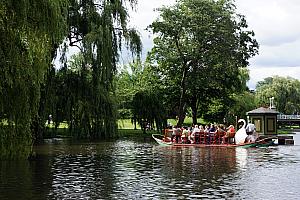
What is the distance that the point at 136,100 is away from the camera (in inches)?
1875

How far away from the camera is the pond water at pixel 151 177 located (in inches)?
547

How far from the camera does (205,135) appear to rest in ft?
116

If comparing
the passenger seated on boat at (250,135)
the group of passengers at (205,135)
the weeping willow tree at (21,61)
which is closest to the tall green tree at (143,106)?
the group of passengers at (205,135)

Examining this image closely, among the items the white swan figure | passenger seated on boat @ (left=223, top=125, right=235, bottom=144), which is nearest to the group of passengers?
passenger seated on boat @ (left=223, top=125, right=235, bottom=144)

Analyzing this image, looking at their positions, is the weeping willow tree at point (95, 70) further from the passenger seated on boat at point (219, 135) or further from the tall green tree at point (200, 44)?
the tall green tree at point (200, 44)

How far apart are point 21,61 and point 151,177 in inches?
229

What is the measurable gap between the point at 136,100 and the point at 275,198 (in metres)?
34.8

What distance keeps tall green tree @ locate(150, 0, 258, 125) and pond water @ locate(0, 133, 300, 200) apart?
1066 inches

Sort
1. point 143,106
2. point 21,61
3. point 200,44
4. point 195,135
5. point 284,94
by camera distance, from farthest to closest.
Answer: point 284,94 < point 200,44 < point 143,106 < point 195,135 < point 21,61

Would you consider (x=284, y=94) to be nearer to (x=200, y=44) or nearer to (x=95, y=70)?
(x=200, y=44)

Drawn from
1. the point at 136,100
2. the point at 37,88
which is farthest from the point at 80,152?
the point at 136,100

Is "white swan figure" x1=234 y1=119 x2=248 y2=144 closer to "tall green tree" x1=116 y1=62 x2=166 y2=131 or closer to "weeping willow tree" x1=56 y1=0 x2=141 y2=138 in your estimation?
"weeping willow tree" x1=56 y1=0 x2=141 y2=138

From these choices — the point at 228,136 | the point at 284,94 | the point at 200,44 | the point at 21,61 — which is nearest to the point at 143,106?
the point at 200,44

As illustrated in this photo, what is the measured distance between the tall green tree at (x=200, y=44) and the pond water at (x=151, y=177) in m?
27.1
